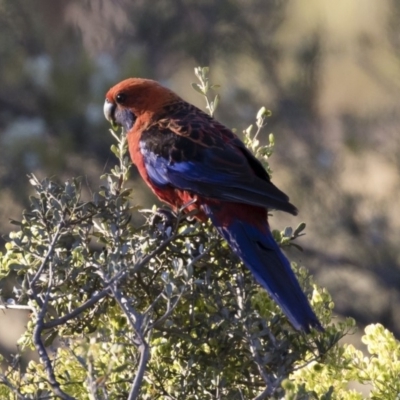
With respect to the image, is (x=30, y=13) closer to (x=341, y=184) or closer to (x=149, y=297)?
(x=341, y=184)

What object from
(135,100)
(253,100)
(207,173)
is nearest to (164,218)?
(207,173)

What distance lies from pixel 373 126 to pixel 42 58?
243cm

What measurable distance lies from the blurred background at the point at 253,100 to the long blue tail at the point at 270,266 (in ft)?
8.06

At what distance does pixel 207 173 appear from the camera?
10.1 ft

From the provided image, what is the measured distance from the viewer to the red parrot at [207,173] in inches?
99.3

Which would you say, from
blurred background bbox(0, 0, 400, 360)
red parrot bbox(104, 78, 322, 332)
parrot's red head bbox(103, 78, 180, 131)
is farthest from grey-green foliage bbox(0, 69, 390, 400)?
blurred background bbox(0, 0, 400, 360)

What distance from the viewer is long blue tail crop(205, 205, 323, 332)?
7.16ft

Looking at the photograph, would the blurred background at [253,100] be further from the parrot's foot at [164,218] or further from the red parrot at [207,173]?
the parrot's foot at [164,218]

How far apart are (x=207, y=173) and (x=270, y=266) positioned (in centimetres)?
66

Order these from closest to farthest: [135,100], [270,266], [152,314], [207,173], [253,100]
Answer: [152,314], [270,266], [207,173], [135,100], [253,100]

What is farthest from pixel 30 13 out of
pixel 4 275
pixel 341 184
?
pixel 4 275

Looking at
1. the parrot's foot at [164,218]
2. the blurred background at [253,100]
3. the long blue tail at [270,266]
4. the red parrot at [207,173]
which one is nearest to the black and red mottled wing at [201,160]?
the red parrot at [207,173]

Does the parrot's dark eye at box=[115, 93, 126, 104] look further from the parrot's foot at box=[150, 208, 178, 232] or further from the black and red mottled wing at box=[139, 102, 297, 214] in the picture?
the parrot's foot at box=[150, 208, 178, 232]

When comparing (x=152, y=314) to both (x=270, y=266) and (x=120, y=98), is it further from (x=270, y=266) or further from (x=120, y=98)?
(x=120, y=98)
